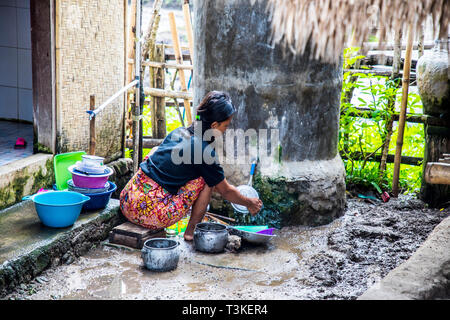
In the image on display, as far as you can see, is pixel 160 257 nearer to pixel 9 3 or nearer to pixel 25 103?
pixel 25 103

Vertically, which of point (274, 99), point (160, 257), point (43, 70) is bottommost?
point (160, 257)

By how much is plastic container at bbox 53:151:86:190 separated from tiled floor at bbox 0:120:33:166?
1.52ft

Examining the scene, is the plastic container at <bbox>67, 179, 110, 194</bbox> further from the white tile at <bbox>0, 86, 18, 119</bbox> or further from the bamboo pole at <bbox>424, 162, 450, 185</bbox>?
the bamboo pole at <bbox>424, 162, 450, 185</bbox>

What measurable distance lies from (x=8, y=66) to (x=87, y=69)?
5.23 feet

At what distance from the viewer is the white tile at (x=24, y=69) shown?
230 inches

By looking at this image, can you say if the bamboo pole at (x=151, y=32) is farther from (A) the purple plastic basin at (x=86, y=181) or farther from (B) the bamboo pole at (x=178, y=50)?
(A) the purple plastic basin at (x=86, y=181)

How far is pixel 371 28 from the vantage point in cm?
324

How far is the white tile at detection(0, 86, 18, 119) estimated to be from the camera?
597 centimetres

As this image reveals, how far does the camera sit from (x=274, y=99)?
4871 mm

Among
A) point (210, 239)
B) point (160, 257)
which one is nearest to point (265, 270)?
point (210, 239)

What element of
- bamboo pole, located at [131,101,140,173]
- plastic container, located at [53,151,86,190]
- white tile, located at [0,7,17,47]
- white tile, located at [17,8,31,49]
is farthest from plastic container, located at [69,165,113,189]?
white tile, located at [0,7,17,47]

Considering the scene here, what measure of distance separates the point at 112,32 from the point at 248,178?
2.06m

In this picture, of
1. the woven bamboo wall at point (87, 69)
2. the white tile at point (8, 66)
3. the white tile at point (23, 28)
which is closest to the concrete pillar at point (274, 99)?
the woven bamboo wall at point (87, 69)
